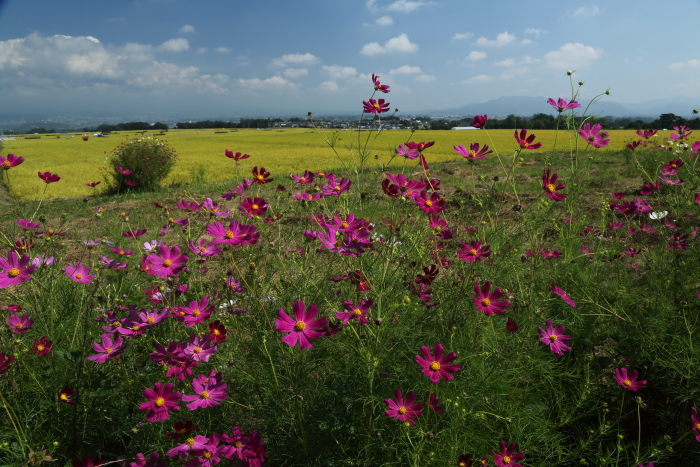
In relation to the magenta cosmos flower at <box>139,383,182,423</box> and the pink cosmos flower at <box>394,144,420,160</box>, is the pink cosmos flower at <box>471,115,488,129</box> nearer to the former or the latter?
the pink cosmos flower at <box>394,144,420,160</box>

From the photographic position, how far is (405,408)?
42.5 inches

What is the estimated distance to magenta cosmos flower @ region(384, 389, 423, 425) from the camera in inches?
41.3

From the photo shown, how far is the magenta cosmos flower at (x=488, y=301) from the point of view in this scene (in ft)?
3.81

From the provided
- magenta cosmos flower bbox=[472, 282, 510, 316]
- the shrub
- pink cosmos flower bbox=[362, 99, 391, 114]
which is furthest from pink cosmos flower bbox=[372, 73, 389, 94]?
the shrub

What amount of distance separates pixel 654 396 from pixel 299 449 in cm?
155

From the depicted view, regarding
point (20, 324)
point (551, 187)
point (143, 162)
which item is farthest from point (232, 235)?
point (143, 162)

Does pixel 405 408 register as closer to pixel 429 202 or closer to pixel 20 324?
pixel 429 202

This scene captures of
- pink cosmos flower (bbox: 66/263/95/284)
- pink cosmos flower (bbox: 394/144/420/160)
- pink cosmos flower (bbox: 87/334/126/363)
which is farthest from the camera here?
pink cosmos flower (bbox: 394/144/420/160)

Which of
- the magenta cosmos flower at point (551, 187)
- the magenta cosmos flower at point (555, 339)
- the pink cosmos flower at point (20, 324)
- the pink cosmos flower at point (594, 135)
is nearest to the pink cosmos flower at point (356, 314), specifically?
the magenta cosmos flower at point (555, 339)

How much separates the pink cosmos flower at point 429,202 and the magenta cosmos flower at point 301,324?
0.54 m

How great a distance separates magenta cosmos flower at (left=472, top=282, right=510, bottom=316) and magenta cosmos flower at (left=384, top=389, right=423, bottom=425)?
33cm

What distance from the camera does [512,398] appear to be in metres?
1.43

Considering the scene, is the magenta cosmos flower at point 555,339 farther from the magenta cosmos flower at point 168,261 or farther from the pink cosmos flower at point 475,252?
the magenta cosmos flower at point 168,261

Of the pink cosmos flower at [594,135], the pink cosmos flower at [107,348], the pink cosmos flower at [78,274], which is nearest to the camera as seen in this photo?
the pink cosmos flower at [107,348]
